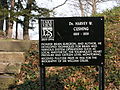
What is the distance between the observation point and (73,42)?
5.35 m

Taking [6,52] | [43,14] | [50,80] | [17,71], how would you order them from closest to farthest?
[50,80] → [17,71] → [6,52] → [43,14]

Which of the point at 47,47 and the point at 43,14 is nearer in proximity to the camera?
the point at 47,47

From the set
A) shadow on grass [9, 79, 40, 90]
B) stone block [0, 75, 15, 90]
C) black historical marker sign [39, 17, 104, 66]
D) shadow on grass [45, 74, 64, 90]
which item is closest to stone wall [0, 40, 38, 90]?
stone block [0, 75, 15, 90]

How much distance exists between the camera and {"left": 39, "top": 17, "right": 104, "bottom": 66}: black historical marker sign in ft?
17.4

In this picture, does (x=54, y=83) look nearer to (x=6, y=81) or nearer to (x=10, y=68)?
(x=6, y=81)

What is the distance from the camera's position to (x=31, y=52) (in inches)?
349

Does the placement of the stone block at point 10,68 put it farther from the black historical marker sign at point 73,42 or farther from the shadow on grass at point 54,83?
the black historical marker sign at point 73,42

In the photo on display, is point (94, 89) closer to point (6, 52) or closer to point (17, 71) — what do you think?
point (17, 71)

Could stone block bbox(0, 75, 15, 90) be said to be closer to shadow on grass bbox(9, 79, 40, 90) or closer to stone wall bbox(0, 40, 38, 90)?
stone wall bbox(0, 40, 38, 90)

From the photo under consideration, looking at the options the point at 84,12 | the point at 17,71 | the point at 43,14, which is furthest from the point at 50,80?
the point at 84,12

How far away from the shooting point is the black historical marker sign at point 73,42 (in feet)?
17.4

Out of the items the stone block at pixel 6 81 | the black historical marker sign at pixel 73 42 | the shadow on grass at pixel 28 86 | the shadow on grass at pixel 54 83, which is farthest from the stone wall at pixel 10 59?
the black historical marker sign at pixel 73 42

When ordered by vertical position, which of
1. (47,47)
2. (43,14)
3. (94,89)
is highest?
(43,14)

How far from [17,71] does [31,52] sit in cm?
115
